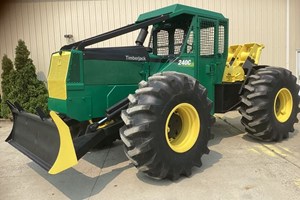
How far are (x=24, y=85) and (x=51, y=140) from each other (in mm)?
5977

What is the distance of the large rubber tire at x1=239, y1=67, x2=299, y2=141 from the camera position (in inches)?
208

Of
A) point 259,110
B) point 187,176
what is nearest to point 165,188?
point 187,176

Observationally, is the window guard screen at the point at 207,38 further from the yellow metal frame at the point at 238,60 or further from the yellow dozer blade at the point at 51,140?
the yellow dozer blade at the point at 51,140

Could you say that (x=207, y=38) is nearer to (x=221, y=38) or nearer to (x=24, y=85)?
(x=221, y=38)

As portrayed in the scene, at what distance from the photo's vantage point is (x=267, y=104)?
5250mm

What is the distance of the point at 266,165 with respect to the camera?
442 centimetres

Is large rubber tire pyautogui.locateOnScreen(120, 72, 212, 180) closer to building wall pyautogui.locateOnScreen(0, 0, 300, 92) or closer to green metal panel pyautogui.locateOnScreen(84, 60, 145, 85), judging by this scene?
green metal panel pyautogui.locateOnScreen(84, 60, 145, 85)

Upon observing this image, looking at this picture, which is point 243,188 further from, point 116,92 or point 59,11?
point 59,11

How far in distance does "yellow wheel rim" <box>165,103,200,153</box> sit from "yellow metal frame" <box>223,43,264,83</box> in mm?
2004

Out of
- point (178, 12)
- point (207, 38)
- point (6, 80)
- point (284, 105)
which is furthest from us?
point (6, 80)

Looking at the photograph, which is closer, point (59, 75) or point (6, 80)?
point (59, 75)

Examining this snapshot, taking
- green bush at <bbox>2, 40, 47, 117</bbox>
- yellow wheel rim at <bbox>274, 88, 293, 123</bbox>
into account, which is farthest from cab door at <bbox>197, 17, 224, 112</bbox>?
green bush at <bbox>2, 40, 47, 117</bbox>

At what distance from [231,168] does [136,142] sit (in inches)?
63.7

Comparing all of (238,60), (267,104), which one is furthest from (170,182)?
(238,60)
